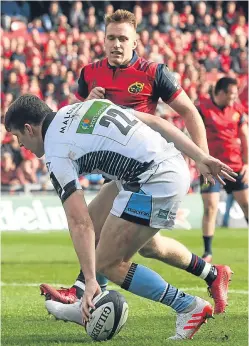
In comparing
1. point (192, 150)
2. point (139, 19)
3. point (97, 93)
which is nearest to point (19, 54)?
point (139, 19)

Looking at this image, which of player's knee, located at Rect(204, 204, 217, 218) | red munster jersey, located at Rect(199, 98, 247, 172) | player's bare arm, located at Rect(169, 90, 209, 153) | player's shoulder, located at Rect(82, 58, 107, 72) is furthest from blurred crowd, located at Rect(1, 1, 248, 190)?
player's bare arm, located at Rect(169, 90, 209, 153)

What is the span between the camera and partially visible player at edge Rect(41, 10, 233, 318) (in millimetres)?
8117

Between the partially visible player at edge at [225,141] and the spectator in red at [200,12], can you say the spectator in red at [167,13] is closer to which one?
the spectator in red at [200,12]

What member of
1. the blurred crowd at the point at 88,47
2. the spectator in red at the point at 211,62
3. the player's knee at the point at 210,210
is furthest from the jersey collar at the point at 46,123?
the spectator in red at the point at 211,62

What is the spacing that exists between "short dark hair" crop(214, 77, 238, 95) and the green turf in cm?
246

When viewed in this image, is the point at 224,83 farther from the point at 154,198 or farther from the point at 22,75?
the point at 22,75

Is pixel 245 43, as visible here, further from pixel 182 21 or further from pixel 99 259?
pixel 99 259

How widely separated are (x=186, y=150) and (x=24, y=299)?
10.4 ft

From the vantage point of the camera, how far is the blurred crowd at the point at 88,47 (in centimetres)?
2280

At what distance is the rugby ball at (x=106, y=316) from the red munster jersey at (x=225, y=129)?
7247 mm

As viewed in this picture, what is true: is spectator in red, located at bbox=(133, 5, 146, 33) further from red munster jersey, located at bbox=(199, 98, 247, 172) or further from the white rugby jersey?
the white rugby jersey

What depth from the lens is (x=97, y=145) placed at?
20.9 feet

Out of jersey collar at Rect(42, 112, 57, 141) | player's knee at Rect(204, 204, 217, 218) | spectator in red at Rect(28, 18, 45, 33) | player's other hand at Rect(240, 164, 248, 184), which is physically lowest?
spectator in red at Rect(28, 18, 45, 33)

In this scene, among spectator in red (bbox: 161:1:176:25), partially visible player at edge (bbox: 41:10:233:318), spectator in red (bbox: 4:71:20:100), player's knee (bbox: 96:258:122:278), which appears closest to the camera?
player's knee (bbox: 96:258:122:278)
